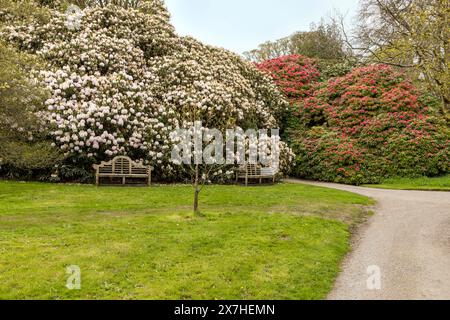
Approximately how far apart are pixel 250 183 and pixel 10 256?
15.7 m

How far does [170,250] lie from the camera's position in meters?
9.95

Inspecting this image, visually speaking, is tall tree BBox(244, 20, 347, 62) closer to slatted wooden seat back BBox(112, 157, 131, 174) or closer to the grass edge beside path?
the grass edge beside path

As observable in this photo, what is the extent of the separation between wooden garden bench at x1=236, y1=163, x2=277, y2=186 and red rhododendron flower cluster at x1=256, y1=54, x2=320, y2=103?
12956 mm

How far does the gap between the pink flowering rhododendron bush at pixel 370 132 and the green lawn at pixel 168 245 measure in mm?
10779

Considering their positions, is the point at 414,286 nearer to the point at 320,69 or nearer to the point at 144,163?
the point at 144,163

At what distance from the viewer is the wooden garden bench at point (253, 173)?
2325 centimetres

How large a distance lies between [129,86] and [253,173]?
870 centimetres

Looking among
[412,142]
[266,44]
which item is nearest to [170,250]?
[412,142]

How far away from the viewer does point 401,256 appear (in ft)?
33.7

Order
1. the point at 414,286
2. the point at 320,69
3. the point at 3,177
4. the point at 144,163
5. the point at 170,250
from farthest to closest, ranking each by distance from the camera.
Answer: the point at 320,69 → the point at 144,163 → the point at 3,177 → the point at 170,250 → the point at 414,286

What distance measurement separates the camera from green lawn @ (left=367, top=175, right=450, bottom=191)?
23.5 meters

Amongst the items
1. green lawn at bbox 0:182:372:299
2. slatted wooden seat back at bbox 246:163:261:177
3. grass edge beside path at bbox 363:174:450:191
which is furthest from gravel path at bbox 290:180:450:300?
slatted wooden seat back at bbox 246:163:261:177

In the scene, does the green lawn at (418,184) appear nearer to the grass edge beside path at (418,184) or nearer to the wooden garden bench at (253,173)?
the grass edge beside path at (418,184)

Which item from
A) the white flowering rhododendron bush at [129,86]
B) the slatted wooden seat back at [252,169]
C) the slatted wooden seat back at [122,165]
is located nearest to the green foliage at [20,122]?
the white flowering rhododendron bush at [129,86]
